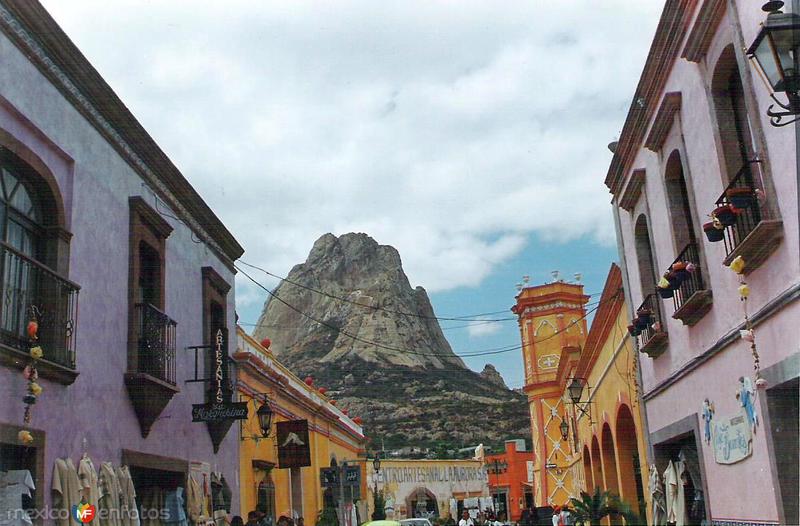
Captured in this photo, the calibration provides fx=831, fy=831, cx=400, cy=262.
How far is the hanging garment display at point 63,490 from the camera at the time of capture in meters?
8.00

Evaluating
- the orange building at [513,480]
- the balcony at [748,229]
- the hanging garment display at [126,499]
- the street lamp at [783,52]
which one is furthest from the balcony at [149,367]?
the orange building at [513,480]

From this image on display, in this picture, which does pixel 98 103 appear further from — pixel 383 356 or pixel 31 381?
pixel 383 356

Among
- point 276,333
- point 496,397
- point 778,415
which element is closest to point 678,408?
point 778,415

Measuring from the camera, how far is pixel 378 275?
373 ft

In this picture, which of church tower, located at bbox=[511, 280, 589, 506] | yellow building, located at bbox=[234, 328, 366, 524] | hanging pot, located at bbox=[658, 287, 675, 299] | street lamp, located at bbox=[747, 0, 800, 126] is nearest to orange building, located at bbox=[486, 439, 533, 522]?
church tower, located at bbox=[511, 280, 589, 506]

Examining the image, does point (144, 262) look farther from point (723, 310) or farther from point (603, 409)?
point (603, 409)

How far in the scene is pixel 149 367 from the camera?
10.6 metres

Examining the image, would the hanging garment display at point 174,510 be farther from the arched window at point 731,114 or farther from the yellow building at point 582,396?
the arched window at point 731,114

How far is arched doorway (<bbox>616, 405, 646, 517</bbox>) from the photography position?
1583 centimetres

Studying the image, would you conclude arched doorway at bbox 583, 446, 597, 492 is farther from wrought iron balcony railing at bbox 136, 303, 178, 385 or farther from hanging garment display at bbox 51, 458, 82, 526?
hanging garment display at bbox 51, 458, 82, 526

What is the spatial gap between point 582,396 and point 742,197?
48.4ft

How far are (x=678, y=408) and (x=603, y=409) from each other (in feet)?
23.9

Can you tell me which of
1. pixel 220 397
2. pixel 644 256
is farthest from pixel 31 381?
pixel 644 256

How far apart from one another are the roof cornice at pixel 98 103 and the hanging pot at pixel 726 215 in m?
6.64
